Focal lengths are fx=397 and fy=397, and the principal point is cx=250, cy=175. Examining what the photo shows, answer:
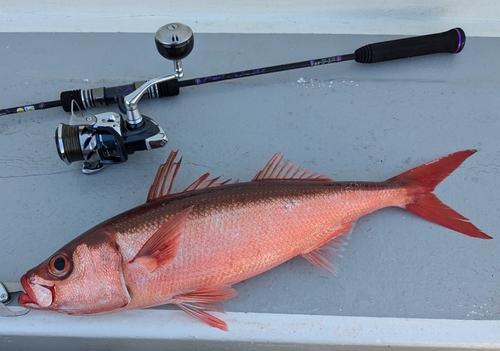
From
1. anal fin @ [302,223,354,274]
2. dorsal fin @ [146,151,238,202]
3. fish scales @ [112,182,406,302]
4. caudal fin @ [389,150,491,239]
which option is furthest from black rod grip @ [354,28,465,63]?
dorsal fin @ [146,151,238,202]

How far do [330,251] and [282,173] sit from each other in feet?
1.08

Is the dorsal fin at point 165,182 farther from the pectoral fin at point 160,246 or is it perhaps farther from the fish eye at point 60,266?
the fish eye at point 60,266

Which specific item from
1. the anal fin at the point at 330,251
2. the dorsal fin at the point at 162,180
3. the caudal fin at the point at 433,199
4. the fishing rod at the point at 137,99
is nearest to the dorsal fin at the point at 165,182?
the dorsal fin at the point at 162,180

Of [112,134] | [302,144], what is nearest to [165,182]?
[112,134]

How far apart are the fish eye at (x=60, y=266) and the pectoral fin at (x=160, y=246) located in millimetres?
188

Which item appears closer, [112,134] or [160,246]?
[160,246]

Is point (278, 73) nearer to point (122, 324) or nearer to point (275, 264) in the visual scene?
point (275, 264)

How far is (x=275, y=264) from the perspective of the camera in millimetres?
1300

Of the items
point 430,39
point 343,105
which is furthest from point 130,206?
point 430,39

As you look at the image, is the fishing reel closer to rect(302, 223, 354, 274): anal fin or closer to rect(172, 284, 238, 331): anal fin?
rect(172, 284, 238, 331): anal fin

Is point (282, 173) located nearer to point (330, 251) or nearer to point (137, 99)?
point (330, 251)

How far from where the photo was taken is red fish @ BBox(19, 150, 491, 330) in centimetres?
115

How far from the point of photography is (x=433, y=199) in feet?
4.69

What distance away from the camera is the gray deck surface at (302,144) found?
1.33 meters
